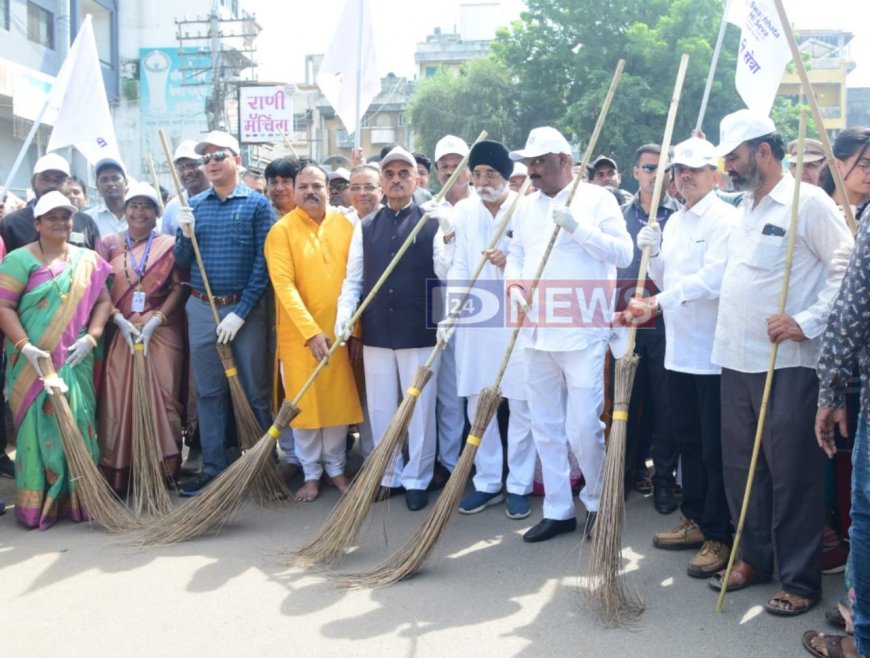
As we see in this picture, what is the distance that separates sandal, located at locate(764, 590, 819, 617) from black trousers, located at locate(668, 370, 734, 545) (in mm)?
491

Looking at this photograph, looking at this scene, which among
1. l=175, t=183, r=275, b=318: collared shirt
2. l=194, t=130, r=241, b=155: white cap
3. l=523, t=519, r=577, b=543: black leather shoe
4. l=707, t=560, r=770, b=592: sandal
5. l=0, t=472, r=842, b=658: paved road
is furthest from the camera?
l=194, t=130, r=241, b=155: white cap

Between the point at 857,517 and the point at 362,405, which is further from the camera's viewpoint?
the point at 362,405

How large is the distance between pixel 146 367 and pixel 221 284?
0.66 m

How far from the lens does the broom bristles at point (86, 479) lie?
174 inches

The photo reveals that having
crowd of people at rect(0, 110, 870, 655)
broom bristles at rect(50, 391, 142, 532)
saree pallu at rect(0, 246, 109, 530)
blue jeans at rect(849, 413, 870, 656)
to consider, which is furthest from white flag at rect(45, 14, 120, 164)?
blue jeans at rect(849, 413, 870, 656)

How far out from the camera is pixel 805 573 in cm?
329

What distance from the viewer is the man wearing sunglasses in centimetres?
498

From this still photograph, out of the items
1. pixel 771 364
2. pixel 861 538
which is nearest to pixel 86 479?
pixel 771 364

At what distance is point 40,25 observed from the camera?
2273cm

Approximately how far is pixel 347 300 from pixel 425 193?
1.19 metres

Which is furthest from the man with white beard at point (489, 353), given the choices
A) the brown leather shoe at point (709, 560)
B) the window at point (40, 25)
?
the window at point (40, 25)

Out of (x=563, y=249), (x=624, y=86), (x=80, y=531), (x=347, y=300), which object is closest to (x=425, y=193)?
(x=347, y=300)

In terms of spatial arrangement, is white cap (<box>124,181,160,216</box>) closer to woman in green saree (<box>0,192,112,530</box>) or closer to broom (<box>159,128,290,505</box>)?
broom (<box>159,128,290,505</box>)

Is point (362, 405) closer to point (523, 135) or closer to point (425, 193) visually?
point (425, 193)
